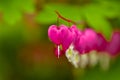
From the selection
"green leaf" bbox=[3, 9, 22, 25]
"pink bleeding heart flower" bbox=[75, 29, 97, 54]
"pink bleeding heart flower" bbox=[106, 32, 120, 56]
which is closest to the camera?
"pink bleeding heart flower" bbox=[75, 29, 97, 54]

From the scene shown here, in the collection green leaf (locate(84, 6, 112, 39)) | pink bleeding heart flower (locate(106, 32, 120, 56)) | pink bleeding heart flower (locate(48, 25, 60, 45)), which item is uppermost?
green leaf (locate(84, 6, 112, 39))

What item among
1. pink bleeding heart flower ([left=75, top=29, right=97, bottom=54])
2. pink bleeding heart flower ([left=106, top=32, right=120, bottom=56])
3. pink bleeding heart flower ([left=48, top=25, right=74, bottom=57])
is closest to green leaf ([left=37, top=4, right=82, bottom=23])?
pink bleeding heart flower ([left=75, top=29, right=97, bottom=54])

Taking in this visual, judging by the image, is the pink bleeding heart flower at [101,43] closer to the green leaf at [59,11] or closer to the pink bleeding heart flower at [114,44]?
the pink bleeding heart flower at [114,44]

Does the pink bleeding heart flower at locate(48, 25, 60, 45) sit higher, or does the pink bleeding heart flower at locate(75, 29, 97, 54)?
the pink bleeding heart flower at locate(48, 25, 60, 45)

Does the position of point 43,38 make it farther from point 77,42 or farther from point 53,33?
point 53,33

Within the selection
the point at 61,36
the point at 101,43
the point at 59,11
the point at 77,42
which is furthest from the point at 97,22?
the point at 61,36

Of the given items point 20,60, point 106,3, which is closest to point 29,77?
point 20,60

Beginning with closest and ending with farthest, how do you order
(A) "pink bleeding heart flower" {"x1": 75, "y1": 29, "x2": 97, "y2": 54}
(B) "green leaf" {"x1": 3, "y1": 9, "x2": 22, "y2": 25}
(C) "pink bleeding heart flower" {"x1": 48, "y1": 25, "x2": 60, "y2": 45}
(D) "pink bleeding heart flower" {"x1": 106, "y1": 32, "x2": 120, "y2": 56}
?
(C) "pink bleeding heart flower" {"x1": 48, "y1": 25, "x2": 60, "y2": 45}
(A) "pink bleeding heart flower" {"x1": 75, "y1": 29, "x2": 97, "y2": 54}
(B) "green leaf" {"x1": 3, "y1": 9, "x2": 22, "y2": 25}
(D) "pink bleeding heart flower" {"x1": 106, "y1": 32, "x2": 120, "y2": 56}

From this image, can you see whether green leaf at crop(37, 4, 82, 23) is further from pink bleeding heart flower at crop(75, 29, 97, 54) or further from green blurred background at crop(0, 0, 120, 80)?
pink bleeding heart flower at crop(75, 29, 97, 54)
